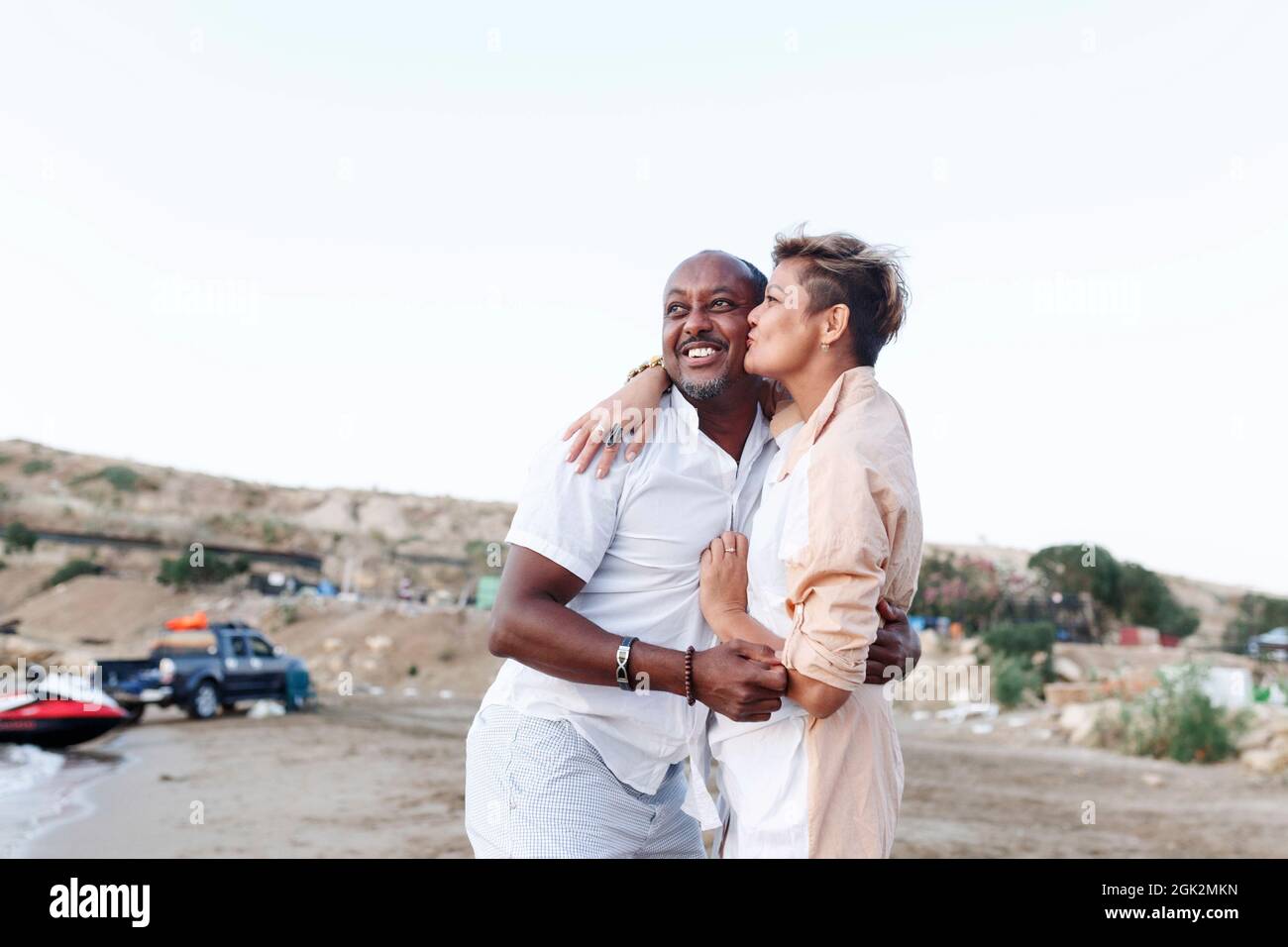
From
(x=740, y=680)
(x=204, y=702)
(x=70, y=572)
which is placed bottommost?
(x=204, y=702)

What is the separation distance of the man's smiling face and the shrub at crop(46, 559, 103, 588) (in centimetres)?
3257

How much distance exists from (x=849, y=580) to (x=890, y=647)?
0.36 metres

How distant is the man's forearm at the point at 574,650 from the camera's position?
2.71 meters

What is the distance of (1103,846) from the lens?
10.1 meters

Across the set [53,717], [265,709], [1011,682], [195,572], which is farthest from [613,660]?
[195,572]

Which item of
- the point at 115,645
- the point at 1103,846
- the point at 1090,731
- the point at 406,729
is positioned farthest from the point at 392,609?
the point at 1103,846

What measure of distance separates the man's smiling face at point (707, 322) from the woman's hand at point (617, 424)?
0.33 feet

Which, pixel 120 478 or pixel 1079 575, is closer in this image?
pixel 1079 575

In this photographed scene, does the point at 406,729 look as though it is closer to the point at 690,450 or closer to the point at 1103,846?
the point at 1103,846

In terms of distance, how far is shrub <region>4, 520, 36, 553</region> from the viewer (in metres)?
34.8

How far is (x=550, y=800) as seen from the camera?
8.93 ft

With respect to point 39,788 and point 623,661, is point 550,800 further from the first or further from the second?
point 39,788

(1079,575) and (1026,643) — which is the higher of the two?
(1079,575)
